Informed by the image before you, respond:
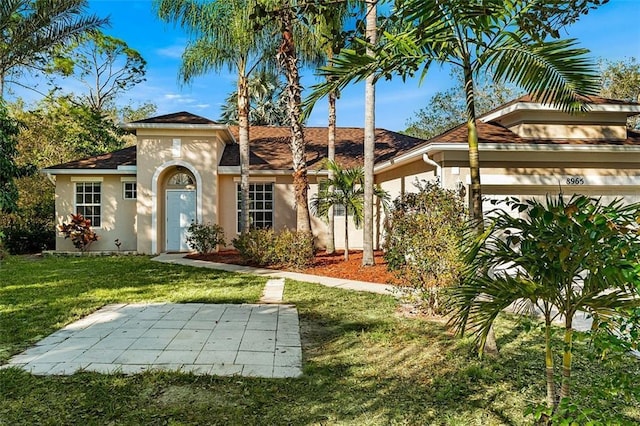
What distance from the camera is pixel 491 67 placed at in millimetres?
4707

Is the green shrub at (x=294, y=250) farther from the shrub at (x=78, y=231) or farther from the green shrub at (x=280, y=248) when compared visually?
the shrub at (x=78, y=231)

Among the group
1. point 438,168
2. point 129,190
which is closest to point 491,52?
point 438,168

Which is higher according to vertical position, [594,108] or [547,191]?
[594,108]

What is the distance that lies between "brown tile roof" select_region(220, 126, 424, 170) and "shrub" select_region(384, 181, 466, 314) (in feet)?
28.4

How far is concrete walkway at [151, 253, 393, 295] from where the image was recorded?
29.0 ft

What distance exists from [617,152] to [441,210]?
252 inches

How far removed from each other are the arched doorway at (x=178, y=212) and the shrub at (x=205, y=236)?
0.92 meters

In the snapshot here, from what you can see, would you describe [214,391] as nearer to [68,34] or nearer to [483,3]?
[483,3]

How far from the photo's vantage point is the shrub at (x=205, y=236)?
1396cm

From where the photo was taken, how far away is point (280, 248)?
11.5m

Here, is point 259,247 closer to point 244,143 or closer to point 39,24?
point 244,143

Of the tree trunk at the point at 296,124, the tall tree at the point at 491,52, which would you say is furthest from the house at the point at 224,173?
the tall tree at the point at 491,52

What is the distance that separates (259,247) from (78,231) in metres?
7.36

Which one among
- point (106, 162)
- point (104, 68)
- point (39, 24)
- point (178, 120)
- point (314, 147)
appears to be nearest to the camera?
point (39, 24)
